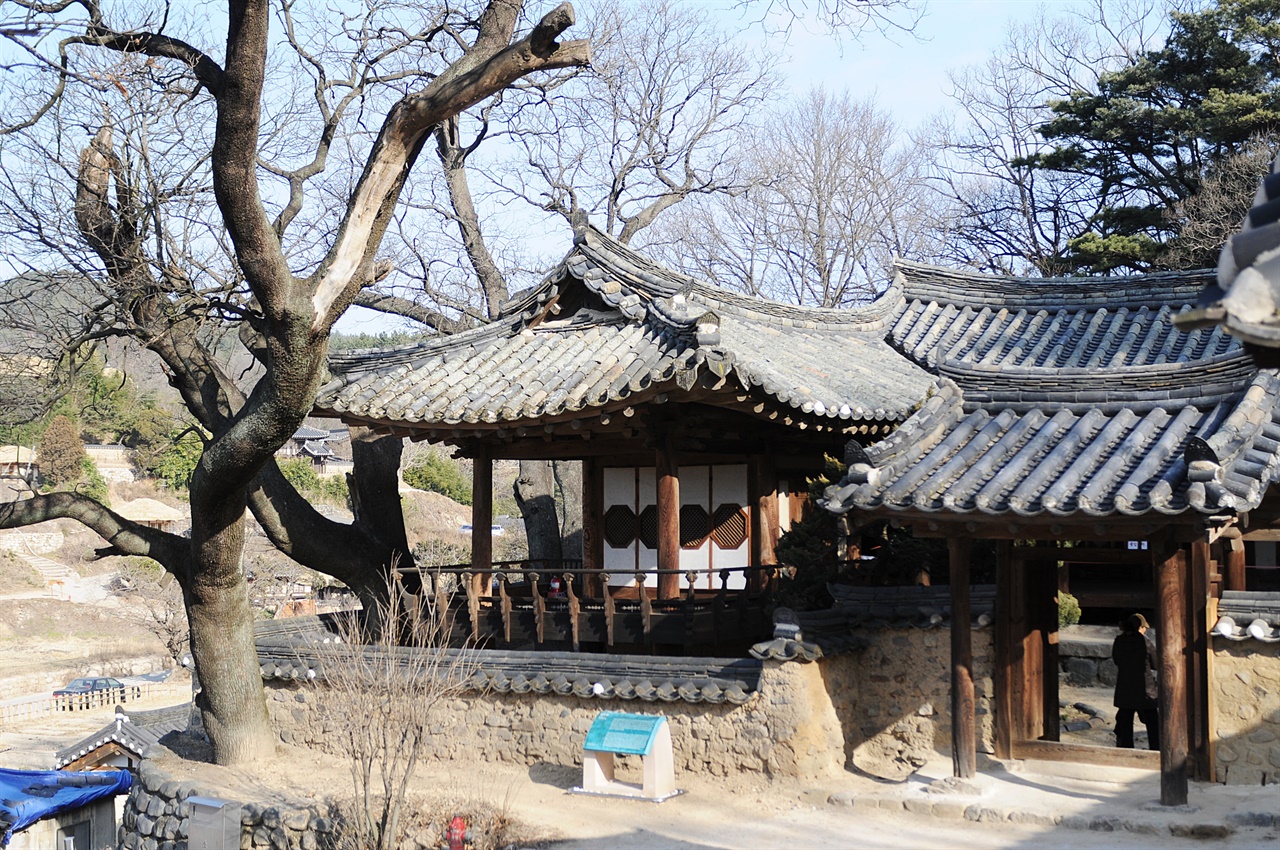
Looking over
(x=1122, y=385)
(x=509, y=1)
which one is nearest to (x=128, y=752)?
(x=509, y=1)

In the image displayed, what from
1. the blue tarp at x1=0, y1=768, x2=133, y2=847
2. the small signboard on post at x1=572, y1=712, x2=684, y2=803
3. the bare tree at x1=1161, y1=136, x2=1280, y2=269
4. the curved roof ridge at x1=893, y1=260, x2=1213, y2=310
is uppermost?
the bare tree at x1=1161, y1=136, x2=1280, y2=269

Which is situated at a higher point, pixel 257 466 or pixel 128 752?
pixel 257 466

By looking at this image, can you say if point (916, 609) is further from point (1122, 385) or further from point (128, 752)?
point (128, 752)

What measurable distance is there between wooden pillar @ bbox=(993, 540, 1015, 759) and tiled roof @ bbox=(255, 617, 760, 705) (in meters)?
2.13

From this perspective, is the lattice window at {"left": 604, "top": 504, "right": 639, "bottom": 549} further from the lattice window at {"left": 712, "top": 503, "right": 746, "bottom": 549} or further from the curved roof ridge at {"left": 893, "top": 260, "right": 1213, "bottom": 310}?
the curved roof ridge at {"left": 893, "top": 260, "right": 1213, "bottom": 310}

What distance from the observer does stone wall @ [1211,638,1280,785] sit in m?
9.21

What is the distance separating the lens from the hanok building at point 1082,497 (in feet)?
27.8

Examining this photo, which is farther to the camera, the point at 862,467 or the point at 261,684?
the point at 261,684

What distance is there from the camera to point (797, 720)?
33.4 feet

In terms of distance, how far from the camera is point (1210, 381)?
958cm

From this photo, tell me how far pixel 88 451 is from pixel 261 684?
44.2m

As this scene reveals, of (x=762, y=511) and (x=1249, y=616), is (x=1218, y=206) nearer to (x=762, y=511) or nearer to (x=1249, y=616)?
(x=762, y=511)

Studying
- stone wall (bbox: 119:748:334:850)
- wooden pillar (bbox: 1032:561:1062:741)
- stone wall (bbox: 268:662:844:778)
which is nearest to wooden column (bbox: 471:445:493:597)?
stone wall (bbox: 268:662:844:778)

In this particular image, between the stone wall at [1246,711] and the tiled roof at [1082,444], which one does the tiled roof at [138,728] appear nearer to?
the tiled roof at [1082,444]
